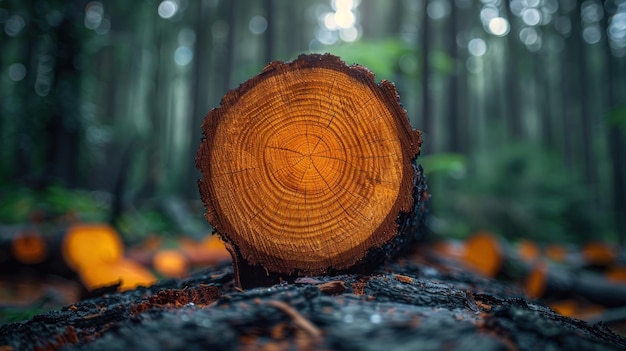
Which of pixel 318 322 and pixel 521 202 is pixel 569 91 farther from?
pixel 318 322

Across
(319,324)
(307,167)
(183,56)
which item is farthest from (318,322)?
(183,56)

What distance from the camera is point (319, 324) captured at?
1.33 metres

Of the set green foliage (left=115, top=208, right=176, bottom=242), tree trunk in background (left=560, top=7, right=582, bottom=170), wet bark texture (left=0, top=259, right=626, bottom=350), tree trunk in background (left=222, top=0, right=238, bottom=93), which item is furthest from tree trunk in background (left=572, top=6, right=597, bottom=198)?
wet bark texture (left=0, top=259, right=626, bottom=350)

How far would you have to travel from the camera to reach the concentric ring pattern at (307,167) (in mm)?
1942

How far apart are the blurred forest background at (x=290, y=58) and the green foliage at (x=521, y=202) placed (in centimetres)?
4

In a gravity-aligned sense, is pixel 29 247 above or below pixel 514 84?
below

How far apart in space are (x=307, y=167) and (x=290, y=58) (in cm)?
1352

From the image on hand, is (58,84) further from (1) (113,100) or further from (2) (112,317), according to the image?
(1) (113,100)

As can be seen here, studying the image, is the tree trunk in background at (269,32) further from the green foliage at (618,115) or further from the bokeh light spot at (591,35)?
the bokeh light spot at (591,35)

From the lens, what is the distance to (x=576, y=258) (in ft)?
26.1

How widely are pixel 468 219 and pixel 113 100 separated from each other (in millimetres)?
15563

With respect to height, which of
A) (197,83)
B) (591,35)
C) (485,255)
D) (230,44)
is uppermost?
(591,35)

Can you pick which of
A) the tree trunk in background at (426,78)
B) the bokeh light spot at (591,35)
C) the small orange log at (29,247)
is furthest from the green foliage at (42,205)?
the bokeh light spot at (591,35)

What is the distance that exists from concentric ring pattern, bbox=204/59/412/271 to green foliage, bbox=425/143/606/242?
824 cm
